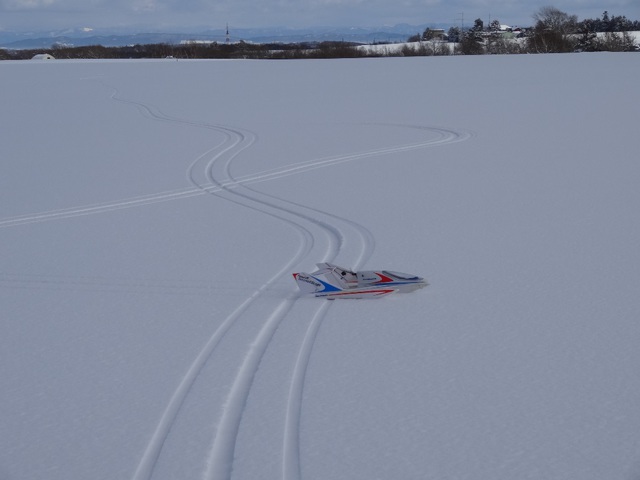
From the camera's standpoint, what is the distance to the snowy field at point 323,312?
2.96 m

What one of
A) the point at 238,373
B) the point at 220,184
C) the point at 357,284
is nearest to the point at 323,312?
the point at 357,284

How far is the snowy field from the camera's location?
2.96 m

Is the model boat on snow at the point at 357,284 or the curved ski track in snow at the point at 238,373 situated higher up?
the model boat on snow at the point at 357,284

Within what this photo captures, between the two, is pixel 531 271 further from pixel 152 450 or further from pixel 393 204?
pixel 152 450

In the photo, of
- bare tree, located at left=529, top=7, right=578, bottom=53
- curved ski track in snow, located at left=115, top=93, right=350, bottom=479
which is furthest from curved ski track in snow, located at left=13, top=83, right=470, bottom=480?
bare tree, located at left=529, top=7, right=578, bottom=53

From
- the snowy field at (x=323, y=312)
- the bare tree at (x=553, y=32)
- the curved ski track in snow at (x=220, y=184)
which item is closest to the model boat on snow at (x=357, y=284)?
the snowy field at (x=323, y=312)

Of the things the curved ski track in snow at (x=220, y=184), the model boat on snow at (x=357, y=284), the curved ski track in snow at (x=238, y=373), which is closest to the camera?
the curved ski track in snow at (x=238, y=373)

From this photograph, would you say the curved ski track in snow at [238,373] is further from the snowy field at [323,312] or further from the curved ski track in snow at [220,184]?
the curved ski track in snow at [220,184]

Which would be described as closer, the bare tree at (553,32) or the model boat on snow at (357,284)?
the model boat on snow at (357,284)

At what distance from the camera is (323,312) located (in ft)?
14.2

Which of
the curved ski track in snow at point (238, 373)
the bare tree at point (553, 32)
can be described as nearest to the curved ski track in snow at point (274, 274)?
the curved ski track in snow at point (238, 373)

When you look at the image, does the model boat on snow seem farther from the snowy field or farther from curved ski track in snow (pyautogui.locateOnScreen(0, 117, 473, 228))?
curved ski track in snow (pyautogui.locateOnScreen(0, 117, 473, 228))

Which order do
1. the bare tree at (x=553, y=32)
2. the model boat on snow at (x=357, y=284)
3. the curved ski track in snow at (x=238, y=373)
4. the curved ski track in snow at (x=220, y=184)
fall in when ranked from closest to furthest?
1. the curved ski track in snow at (x=238, y=373)
2. the model boat on snow at (x=357, y=284)
3. the curved ski track in snow at (x=220, y=184)
4. the bare tree at (x=553, y=32)

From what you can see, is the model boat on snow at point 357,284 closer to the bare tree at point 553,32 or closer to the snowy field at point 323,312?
the snowy field at point 323,312
